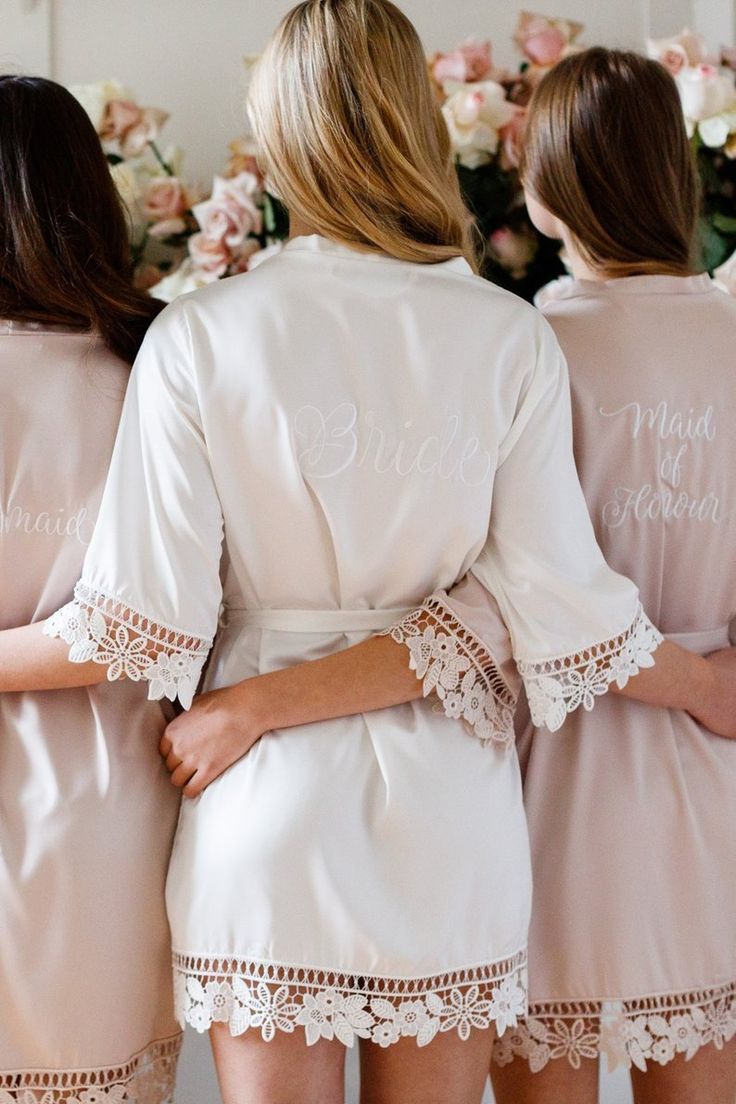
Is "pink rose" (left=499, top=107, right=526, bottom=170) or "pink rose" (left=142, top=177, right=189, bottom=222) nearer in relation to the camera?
"pink rose" (left=499, top=107, right=526, bottom=170)

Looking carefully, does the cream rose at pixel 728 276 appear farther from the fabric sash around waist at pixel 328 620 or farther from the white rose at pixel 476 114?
the fabric sash around waist at pixel 328 620

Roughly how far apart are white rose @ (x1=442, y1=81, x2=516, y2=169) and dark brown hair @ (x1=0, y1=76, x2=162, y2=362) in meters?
0.96

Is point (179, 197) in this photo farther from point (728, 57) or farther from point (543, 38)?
point (728, 57)

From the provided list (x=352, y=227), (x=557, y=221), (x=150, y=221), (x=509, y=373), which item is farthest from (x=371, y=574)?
(x=150, y=221)

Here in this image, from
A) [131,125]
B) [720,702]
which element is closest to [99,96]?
[131,125]

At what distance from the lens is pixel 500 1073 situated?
151 cm

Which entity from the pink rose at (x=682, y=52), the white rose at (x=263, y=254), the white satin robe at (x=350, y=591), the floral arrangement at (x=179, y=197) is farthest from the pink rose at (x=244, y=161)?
the white satin robe at (x=350, y=591)

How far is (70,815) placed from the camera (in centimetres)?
129

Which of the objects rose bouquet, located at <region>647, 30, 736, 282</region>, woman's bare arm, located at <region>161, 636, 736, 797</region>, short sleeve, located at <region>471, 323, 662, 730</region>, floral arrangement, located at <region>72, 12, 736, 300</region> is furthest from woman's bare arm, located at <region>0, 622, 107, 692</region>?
rose bouquet, located at <region>647, 30, 736, 282</region>

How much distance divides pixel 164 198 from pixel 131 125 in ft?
0.45

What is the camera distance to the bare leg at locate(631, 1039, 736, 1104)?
1421mm

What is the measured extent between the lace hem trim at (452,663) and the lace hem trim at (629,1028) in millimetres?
332

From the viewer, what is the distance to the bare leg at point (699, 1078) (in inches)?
55.9

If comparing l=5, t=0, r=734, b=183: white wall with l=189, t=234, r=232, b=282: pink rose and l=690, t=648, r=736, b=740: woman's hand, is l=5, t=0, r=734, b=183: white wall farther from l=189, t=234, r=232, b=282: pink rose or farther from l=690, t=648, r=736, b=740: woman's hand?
l=690, t=648, r=736, b=740: woman's hand
